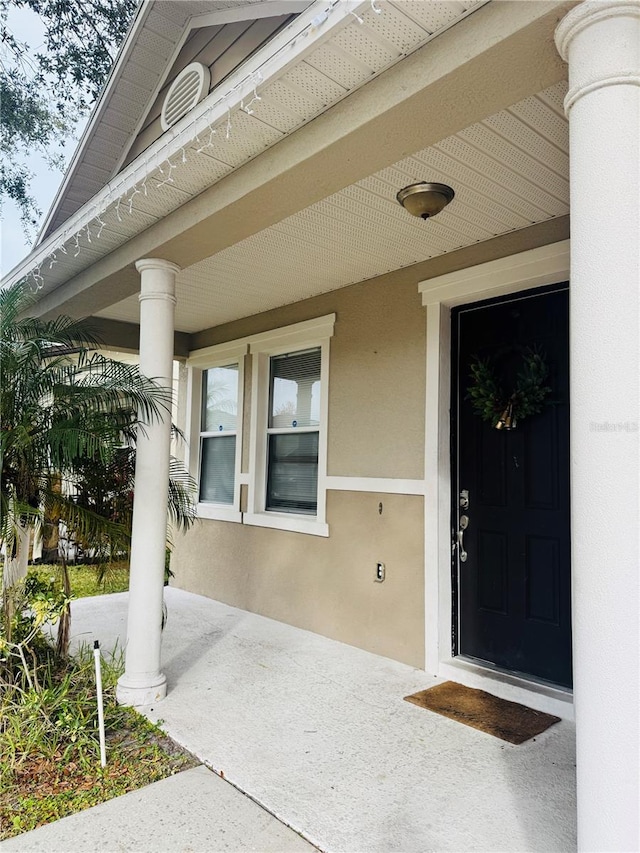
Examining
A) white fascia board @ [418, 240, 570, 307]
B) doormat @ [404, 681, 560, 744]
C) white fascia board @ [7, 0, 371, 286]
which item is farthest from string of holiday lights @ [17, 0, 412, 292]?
doormat @ [404, 681, 560, 744]

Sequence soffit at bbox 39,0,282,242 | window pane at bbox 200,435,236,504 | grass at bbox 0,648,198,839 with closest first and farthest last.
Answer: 1. grass at bbox 0,648,198,839
2. soffit at bbox 39,0,282,242
3. window pane at bbox 200,435,236,504

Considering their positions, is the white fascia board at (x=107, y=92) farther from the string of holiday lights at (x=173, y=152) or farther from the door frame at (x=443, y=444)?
the door frame at (x=443, y=444)

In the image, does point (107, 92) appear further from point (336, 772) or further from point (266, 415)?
point (336, 772)

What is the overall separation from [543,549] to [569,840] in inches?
61.0

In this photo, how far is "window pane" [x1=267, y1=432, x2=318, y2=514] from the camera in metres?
4.91

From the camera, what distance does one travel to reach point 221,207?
280cm

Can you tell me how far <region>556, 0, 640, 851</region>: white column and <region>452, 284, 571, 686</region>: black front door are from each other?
6.16ft

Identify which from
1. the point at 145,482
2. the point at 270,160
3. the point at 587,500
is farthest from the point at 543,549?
the point at 270,160

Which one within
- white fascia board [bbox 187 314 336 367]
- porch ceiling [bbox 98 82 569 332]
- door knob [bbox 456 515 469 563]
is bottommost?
door knob [bbox 456 515 469 563]

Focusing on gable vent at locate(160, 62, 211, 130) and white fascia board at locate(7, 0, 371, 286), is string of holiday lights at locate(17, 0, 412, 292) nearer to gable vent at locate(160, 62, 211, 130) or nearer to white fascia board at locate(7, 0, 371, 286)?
white fascia board at locate(7, 0, 371, 286)

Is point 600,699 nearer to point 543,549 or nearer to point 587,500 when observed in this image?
point 587,500

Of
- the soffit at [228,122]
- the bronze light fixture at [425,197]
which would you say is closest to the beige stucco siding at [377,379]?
the bronze light fixture at [425,197]

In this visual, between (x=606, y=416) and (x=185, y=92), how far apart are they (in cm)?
272

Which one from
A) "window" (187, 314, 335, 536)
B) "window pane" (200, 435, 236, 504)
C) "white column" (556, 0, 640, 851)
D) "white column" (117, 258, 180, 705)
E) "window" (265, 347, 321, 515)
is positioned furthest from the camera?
"window pane" (200, 435, 236, 504)
